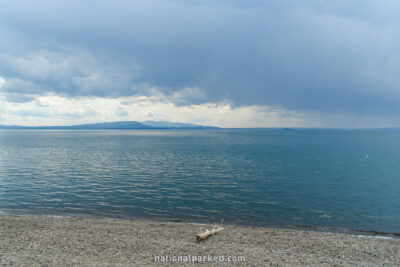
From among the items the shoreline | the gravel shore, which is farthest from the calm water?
the gravel shore

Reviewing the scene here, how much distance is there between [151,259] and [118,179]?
1227 inches

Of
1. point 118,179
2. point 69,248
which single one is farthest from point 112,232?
point 118,179

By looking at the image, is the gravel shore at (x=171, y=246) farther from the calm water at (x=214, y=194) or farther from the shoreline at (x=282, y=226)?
the calm water at (x=214, y=194)

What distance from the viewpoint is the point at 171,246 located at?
16984mm

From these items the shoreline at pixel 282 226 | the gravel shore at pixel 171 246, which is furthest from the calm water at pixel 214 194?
the gravel shore at pixel 171 246

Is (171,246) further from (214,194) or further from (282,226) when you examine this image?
(214,194)

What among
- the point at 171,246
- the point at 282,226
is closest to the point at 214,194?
the point at 282,226

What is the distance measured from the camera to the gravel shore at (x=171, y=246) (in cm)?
1466

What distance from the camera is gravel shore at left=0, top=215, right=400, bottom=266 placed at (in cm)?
1466

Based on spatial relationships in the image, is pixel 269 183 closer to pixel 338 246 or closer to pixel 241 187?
pixel 241 187

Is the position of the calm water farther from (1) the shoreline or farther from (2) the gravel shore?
(2) the gravel shore

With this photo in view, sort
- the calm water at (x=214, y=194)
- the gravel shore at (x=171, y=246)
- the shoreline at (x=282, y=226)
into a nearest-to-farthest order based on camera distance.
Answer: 1. the gravel shore at (x=171, y=246)
2. the shoreline at (x=282, y=226)
3. the calm water at (x=214, y=194)

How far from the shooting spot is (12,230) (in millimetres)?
19578

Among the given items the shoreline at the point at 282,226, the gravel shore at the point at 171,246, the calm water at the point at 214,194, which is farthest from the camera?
the calm water at the point at 214,194
